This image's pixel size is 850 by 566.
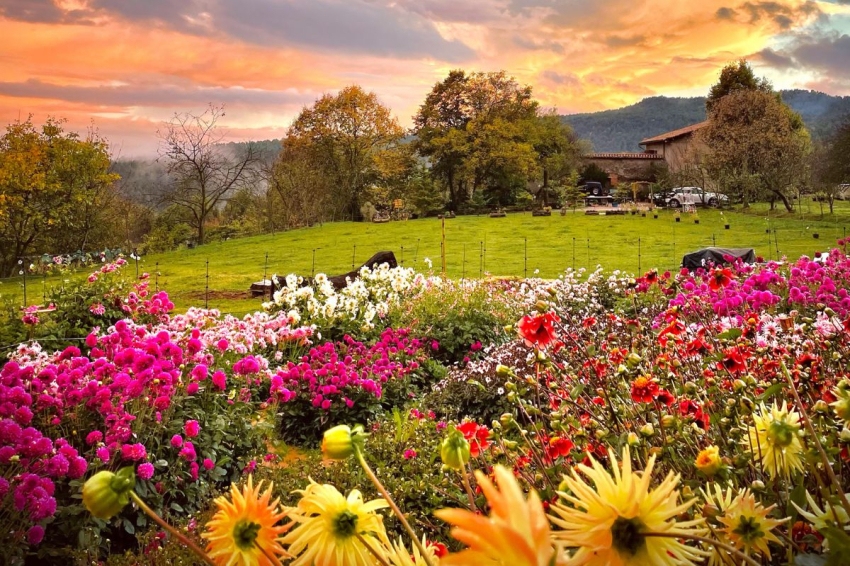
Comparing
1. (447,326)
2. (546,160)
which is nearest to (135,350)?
(447,326)

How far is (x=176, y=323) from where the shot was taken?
4.14 metres

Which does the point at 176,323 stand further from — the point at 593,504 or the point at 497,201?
the point at 497,201

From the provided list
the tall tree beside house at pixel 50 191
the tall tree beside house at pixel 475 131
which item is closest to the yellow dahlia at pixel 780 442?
the tall tree beside house at pixel 50 191

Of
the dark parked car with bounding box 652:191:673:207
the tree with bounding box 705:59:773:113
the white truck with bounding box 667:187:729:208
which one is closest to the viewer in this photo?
the white truck with bounding box 667:187:729:208

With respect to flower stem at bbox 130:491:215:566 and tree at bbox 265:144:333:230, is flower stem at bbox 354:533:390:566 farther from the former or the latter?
tree at bbox 265:144:333:230

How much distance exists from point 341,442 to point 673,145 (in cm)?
3428

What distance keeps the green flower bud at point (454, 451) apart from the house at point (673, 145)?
2809 cm

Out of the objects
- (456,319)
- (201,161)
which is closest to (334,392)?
(456,319)

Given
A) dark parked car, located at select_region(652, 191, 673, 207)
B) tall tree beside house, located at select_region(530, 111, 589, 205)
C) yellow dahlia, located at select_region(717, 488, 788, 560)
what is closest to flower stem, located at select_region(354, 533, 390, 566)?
yellow dahlia, located at select_region(717, 488, 788, 560)

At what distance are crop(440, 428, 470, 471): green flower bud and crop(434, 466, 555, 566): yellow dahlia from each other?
21 centimetres

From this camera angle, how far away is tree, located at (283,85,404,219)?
23859 millimetres

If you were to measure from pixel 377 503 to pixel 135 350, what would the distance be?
105 inches

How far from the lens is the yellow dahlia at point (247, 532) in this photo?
398 millimetres

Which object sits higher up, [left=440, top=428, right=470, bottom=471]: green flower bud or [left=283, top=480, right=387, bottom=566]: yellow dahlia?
[left=440, top=428, right=470, bottom=471]: green flower bud
